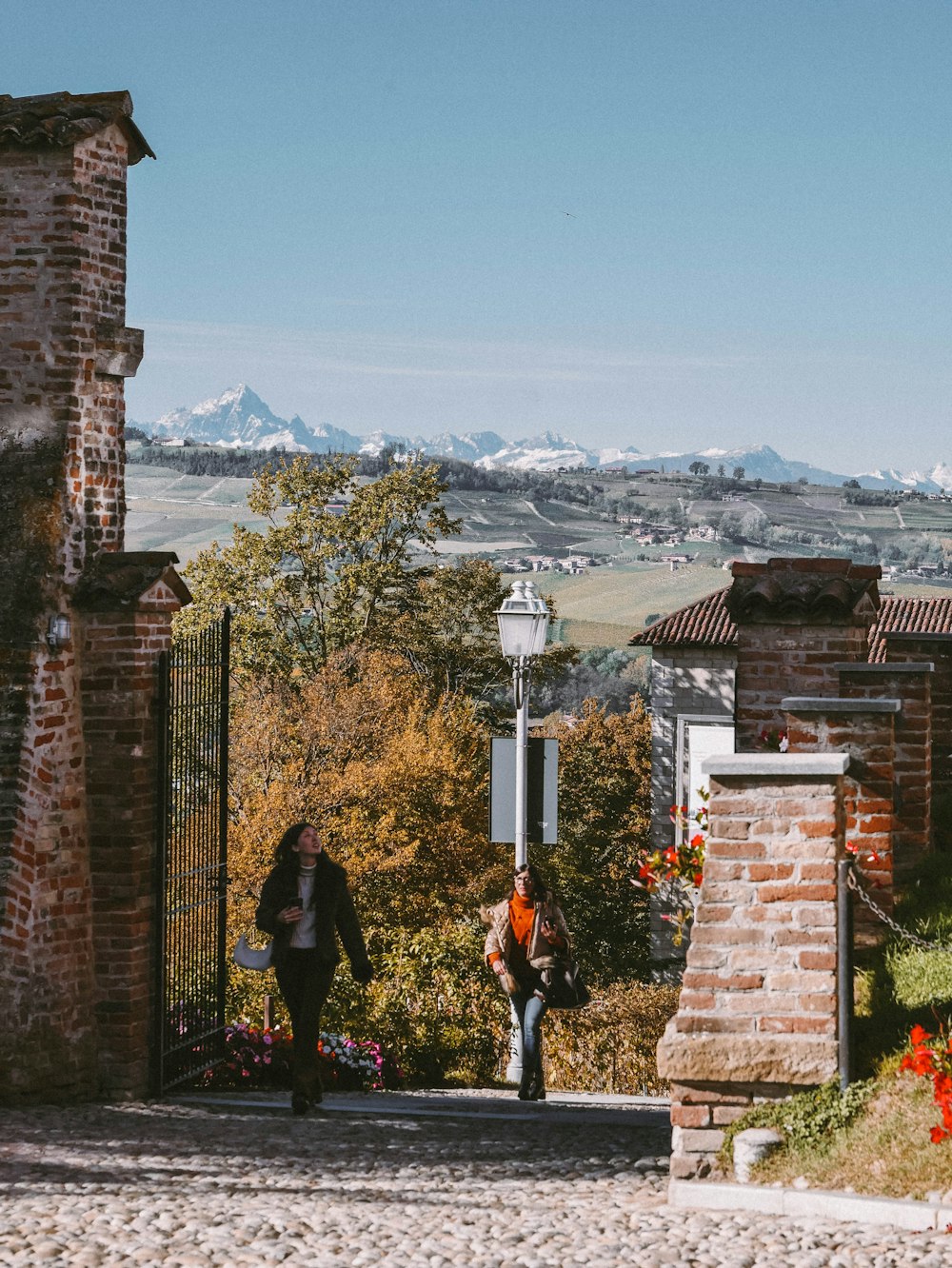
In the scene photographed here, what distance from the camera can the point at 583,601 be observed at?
10712 cm

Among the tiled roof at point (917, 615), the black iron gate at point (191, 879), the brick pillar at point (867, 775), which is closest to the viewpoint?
the brick pillar at point (867, 775)

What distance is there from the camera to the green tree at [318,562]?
34.8 metres

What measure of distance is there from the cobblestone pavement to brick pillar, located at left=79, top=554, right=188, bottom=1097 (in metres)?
0.61

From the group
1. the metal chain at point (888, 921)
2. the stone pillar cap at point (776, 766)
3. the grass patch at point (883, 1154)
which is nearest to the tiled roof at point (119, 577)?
the stone pillar cap at point (776, 766)

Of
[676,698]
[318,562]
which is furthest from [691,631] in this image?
[318,562]

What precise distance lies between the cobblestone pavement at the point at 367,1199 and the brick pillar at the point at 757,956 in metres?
0.49

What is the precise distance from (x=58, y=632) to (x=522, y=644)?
361 centimetres

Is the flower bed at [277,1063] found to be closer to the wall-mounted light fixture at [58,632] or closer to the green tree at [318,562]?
the wall-mounted light fixture at [58,632]

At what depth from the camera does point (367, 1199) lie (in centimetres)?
605

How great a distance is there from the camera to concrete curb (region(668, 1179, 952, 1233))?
5.07 metres

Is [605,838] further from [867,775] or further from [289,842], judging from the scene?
[867,775]

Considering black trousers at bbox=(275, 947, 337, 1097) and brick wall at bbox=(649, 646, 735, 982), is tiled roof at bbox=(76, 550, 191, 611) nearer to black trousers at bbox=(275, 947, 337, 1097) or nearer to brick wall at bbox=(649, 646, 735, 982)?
black trousers at bbox=(275, 947, 337, 1097)

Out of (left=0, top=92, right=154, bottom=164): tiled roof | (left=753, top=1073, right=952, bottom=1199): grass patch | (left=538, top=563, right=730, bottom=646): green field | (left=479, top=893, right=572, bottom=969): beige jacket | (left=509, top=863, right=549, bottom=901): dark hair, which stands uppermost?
(left=538, top=563, right=730, bottom=646): green field

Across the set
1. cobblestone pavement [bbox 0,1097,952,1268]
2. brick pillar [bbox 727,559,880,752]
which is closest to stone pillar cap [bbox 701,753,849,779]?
cobblestone pavement [bbox 0,1097,952,1268]
